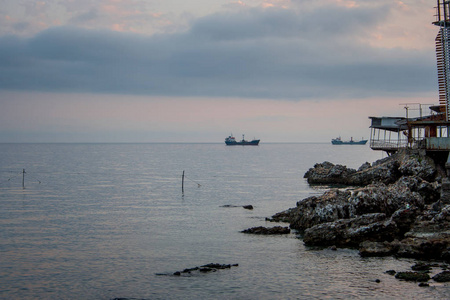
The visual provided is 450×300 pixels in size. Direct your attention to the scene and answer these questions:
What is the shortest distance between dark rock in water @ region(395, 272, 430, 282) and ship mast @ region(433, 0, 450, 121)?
154ft

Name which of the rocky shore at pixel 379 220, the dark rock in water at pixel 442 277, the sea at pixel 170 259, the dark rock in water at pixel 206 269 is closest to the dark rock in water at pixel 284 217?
the rocky shore at pixel 379 220

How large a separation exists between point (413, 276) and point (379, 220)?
8.91m

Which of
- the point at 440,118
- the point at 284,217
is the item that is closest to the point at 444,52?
the point at 440,118

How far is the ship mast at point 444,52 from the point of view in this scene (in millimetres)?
63031

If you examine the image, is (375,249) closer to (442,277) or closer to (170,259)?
(442,277)

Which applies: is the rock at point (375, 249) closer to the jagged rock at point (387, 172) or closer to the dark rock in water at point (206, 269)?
the dark rock in water at point (206, 269)

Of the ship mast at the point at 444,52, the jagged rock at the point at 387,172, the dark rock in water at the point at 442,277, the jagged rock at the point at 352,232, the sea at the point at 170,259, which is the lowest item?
the sea at the point at 170,259

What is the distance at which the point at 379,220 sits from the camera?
3222cm

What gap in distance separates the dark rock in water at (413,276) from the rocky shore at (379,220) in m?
3.72

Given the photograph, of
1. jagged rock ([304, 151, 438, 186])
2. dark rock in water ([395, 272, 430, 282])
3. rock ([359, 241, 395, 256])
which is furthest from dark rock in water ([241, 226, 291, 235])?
jagged rock ([304, 151, 438, 186])

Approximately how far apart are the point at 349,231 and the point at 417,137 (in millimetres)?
44464

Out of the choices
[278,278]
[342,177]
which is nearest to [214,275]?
[278,278]

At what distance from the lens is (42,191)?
6900cm

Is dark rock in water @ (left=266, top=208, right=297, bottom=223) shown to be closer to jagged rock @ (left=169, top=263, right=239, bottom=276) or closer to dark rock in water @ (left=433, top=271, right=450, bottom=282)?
jagged rock @ (left=169, top=263, right=239, bottom=276)
